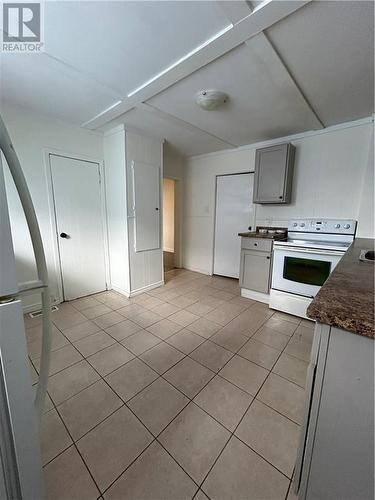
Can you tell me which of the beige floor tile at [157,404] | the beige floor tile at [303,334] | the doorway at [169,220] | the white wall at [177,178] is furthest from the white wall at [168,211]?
the beige floor tile at [157,404]

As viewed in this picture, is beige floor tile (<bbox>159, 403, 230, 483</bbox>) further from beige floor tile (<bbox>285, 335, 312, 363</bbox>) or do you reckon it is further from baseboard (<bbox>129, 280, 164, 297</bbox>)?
baseboard (<bbox>129, 280, 164, 297</bbox>)

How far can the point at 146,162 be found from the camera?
2.94 metres

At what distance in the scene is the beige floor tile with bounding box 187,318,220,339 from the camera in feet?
7.08

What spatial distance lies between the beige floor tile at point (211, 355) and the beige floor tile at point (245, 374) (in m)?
0.05

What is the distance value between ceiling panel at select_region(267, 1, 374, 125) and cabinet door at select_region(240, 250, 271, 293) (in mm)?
1776

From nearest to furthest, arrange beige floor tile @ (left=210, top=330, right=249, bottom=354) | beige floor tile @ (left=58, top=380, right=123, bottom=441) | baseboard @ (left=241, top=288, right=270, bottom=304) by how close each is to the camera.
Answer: beige floor tile @ (left=58, top=380, right=123, bottom=441) → beige floor tile @ (left=210, top=330, right=249, bottom=354) → baseboard @ (left=241, top=288, right=270, bottom=304)

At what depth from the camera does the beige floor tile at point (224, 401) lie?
1285 millimetres

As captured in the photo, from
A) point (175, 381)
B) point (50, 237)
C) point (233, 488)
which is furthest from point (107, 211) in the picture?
point (233, 488)

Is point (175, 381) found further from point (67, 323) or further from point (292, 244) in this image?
point (292, 244)

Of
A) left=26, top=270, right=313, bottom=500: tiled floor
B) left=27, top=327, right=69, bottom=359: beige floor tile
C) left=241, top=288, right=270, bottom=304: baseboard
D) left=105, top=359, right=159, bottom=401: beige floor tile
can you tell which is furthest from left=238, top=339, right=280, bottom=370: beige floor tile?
left=27, top=327, right=69, bottom=359: beige floor tile

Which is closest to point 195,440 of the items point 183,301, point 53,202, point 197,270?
point 183,301

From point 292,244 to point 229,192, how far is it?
1.66 meters

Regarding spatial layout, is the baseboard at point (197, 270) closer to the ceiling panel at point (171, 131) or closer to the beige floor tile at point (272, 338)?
the beige floor tile at point (272, 338)

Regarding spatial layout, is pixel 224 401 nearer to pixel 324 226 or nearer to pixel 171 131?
pixel 324 226
